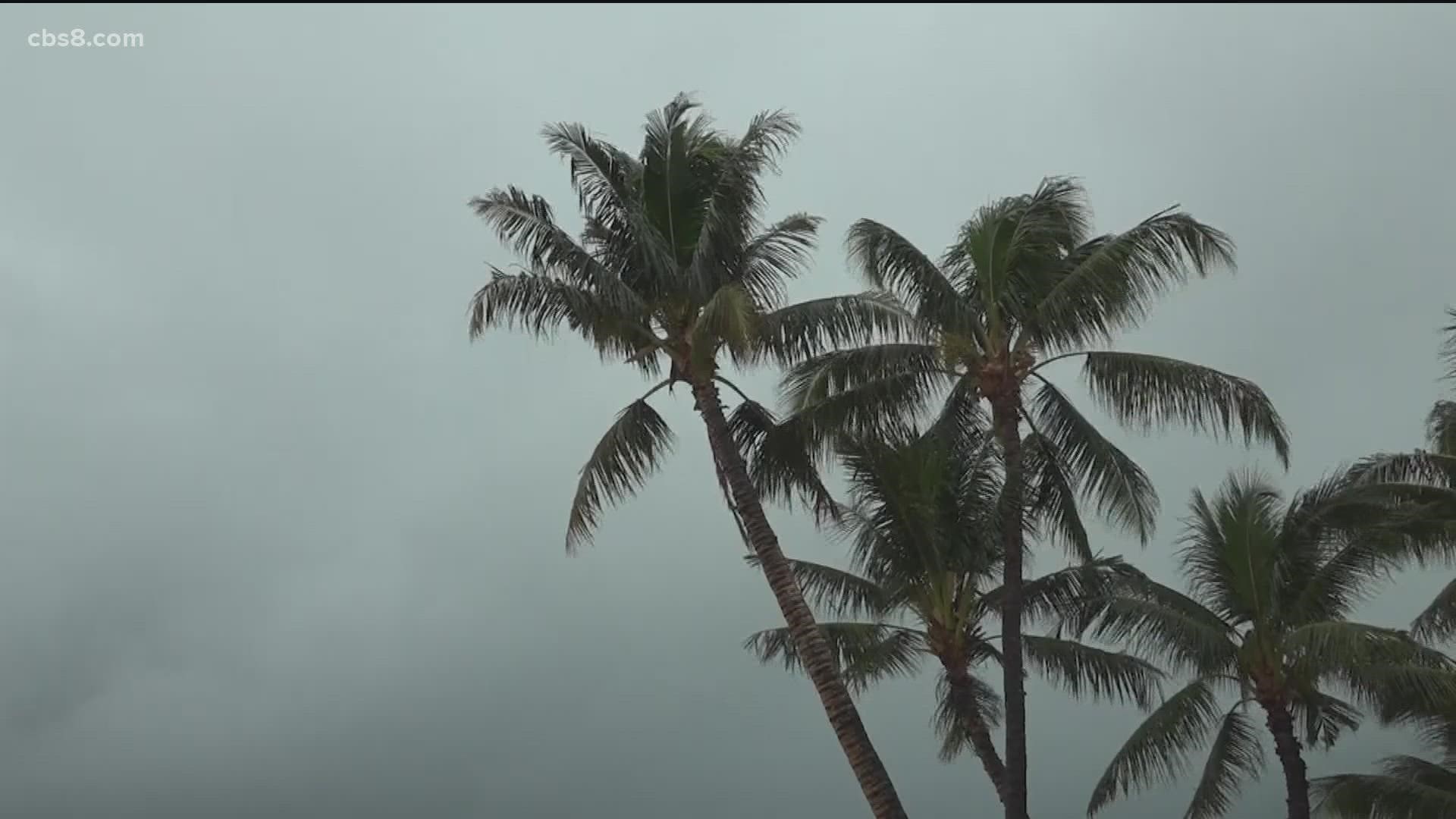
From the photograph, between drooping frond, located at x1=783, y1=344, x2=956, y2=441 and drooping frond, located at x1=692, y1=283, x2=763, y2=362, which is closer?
drooping frond, located at x1=692, y1=283, x2=763, y2=362

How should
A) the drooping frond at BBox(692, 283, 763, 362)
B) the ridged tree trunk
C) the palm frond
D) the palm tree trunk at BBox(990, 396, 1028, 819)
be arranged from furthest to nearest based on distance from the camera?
the palm frond → the ridged tree trunk → the palm tree trunk at BBox(990, 396, 1028, 819) → the drooping frond at BBox(692, 283, 763, 362)

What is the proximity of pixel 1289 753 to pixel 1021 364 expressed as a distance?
8.04 meters

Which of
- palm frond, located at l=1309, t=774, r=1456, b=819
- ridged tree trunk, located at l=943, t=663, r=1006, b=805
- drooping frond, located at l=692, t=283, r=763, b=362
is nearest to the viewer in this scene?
drooping frond, located at l=692, t=283, r=763, b=362

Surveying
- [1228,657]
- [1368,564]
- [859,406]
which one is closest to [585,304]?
[859,406]

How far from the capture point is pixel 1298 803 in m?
21.3

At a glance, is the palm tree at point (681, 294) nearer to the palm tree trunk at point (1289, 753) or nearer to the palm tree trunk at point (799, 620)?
the palm tree trunk at point (799, 620)

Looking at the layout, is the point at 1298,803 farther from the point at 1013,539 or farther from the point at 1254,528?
the point at 1013,539

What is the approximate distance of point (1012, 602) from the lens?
19422 millimetres

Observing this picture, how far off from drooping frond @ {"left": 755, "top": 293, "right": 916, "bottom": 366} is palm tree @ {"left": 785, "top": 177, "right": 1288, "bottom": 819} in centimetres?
54

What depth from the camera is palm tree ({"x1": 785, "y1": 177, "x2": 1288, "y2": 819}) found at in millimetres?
19203

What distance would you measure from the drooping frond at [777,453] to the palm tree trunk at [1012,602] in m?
2.94

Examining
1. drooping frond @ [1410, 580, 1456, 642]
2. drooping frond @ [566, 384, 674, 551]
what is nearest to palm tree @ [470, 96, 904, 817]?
drooping frond @ [566, 384, 674, 551]

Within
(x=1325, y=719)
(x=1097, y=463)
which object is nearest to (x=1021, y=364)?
(x=1097, y=463)

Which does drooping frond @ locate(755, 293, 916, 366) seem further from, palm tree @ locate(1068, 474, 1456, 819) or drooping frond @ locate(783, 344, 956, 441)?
palm tree @ locate(1068, 474, 1456, 819)
